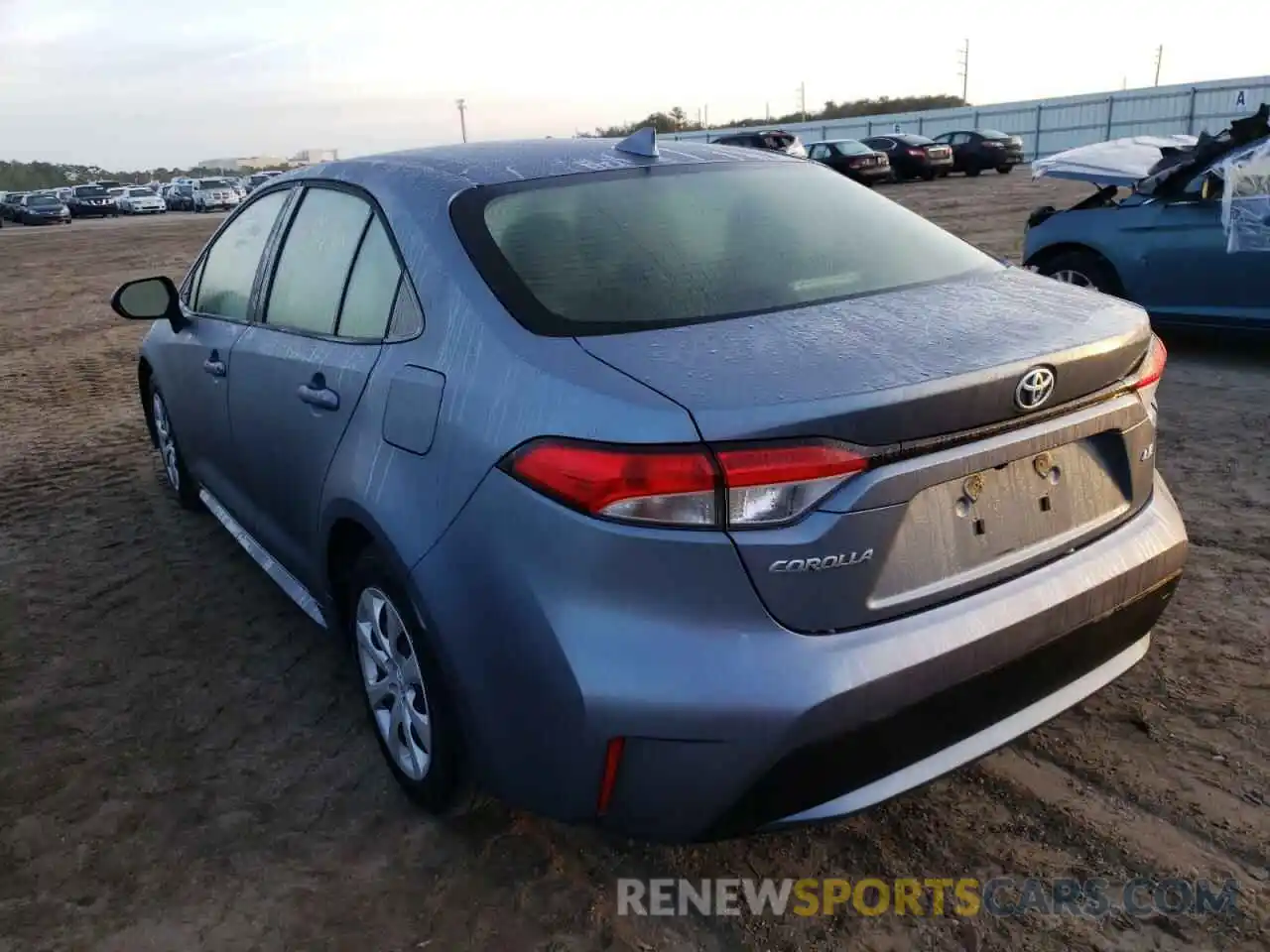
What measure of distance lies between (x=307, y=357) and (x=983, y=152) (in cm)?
3038

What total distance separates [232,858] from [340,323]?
1.38 meters

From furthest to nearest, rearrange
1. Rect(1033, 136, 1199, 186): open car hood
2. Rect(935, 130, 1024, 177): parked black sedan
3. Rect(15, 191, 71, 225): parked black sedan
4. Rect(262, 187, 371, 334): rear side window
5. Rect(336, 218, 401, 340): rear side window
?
Rect(15, 191, 71, 225): parked black sedan
Rect(935, 130, 1024, 177): parked black sedan
Rect(1033, 136, 1199, 186): open car hood
Rect(262, 187, 371, 334): rear side window
Rect(336, 218, 401, 340): rear side window

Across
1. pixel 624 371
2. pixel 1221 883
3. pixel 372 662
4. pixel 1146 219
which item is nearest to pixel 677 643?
pixel 624 371

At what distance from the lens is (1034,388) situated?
78.7 inches

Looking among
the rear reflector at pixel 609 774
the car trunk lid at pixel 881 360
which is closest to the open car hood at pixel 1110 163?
the car trunk lid at pixel 881 360

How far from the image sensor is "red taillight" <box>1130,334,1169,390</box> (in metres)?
2.29

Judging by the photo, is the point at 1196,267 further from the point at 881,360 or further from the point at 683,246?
the point at 881,360

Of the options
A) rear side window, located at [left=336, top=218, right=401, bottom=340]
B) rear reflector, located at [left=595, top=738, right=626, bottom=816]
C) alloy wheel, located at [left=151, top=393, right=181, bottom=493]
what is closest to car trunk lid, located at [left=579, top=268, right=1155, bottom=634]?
rear reflector, located at [left=595, top=738, right=626, bottom=816]

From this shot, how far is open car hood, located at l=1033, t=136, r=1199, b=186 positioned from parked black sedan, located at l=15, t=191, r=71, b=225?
44.9 meters

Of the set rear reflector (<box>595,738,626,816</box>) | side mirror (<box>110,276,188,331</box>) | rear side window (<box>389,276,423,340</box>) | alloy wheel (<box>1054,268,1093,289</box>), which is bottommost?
alloy wheel (<box>1054,268,1093,289</box>)

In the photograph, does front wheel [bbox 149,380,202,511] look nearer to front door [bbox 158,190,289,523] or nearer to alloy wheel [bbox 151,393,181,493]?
alloy wheel [bbox 151,393,181,493]

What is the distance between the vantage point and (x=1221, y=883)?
2234mm

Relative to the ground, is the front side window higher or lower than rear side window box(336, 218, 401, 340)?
lower

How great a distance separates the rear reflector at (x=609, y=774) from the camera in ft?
6.20
